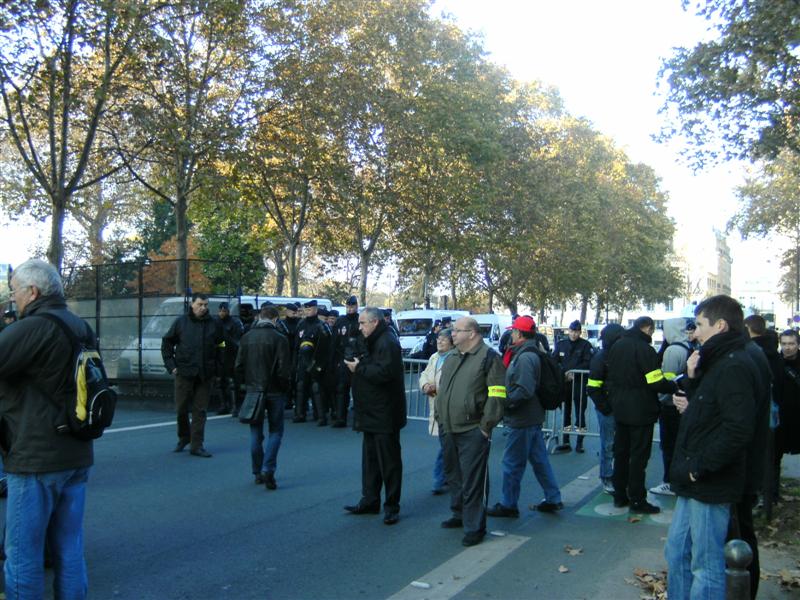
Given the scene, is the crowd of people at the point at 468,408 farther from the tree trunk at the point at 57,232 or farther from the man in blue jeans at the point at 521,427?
the tree trunk at the point at 57,232

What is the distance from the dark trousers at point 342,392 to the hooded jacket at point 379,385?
5749 millimetres

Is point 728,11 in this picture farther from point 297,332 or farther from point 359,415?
point 359,415

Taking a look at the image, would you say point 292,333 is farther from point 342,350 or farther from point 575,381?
point 575,381

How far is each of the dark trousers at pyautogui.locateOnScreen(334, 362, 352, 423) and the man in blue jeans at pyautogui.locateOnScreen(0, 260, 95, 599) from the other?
8.82 metres

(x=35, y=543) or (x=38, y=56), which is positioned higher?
(x=38, y=56)

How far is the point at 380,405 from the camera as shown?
6852 millimetres

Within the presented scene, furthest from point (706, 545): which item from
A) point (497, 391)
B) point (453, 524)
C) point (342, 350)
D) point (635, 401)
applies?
A: point (342, 350)

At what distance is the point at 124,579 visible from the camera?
5215mm

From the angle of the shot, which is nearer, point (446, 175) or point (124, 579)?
point (124, 579)

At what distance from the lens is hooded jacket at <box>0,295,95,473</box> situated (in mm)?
3752

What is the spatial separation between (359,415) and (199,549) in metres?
1.79

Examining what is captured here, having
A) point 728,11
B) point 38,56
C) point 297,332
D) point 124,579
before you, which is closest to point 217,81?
point 38,56

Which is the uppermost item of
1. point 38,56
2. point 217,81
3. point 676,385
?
point 217,81

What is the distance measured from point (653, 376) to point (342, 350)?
6.99 meters
